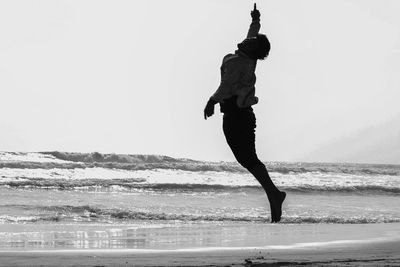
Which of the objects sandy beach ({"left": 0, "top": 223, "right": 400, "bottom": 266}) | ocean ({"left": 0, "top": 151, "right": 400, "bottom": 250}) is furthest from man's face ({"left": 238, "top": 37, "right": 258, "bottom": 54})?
ocean ({"left": 0, "top": 151, "right": 400, "bottom": 250})

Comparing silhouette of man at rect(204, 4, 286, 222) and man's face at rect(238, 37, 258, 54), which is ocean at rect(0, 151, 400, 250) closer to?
silhouette of man at rect(204, 4, 286, 222)

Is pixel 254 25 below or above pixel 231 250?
above

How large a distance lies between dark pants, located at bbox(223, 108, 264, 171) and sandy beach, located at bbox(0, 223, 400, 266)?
0.77 m

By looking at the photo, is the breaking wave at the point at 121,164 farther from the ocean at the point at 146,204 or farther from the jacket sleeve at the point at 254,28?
the jacket sleeve at the point at 254,28

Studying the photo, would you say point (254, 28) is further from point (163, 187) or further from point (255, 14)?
point (163, 187)

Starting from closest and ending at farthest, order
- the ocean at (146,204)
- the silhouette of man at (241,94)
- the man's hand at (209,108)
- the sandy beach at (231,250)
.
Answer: the sandy beach at (231,250)
the man's hand at (209,108)
the silhouette of man at (241,94)
the ocean at (146,204)

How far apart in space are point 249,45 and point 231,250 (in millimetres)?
1584

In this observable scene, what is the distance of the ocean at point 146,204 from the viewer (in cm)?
905

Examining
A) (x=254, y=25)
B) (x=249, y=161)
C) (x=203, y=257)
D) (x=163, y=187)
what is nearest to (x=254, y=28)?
(x=254, y=25)

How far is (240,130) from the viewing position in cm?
618

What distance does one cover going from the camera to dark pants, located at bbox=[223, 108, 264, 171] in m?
6.18

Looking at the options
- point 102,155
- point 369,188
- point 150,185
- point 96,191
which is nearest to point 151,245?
point 96,191

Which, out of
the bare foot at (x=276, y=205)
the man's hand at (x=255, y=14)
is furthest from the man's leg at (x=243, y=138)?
the man's hand at (x=255, y=14)

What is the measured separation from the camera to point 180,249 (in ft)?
22.0
